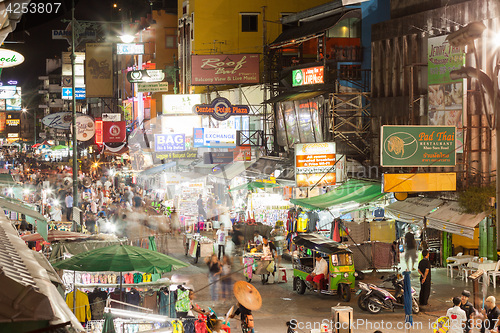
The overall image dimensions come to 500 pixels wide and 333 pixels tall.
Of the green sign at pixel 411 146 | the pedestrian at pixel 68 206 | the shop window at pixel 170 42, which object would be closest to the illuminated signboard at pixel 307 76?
the green sign at pixel 411 146

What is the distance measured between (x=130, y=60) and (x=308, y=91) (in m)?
37.9

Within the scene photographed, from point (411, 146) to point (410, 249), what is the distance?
20.4 ft

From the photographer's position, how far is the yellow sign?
719 inches

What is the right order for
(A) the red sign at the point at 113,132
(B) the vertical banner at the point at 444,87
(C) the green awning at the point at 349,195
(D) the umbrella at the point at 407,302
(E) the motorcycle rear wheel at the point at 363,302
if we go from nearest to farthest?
(D) the umbrella at the point at 407,302 < (E) the motorcycle rear wheel at the point at 363,302 < (B) the vertical banner at the point at 444,87 < (C) the green awning at the point at 349,195 < (A) the red sign at the point at 113,132

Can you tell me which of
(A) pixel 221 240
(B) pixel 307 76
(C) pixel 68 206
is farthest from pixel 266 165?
(C) pixel 68 206

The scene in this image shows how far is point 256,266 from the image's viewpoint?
20.0 meters

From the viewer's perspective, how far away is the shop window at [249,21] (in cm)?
4334

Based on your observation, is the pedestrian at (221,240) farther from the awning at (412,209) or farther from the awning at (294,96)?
the awning at (294,96)

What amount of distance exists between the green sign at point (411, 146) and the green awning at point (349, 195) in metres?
4.66

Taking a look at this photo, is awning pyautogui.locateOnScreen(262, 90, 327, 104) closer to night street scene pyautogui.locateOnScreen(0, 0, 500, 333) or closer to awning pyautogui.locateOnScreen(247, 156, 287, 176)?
night street scene pyautogui.locateOnScreen(0, 0, 500, 333)

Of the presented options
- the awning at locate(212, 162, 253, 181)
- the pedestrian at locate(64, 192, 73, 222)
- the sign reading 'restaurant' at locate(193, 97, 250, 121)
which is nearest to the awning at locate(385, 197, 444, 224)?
the awning at locate(212, 162, 253, 181)

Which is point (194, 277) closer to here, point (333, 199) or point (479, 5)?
point (333, 199)

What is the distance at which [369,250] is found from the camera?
67.9 feet

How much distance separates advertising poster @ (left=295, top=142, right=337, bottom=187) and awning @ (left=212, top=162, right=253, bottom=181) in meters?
9.49
